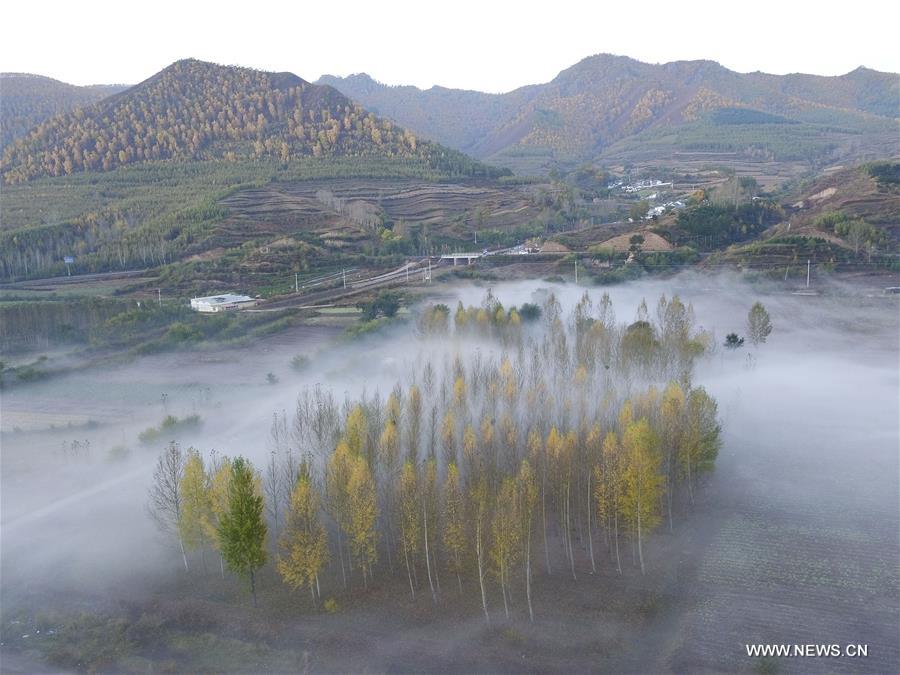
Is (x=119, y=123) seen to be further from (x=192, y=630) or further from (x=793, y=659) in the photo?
(x=793, y=659)

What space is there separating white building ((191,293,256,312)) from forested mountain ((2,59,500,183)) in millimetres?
40050

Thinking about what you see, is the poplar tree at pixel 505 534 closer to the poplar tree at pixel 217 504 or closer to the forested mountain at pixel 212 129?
the poplar tree at pixel 217 504

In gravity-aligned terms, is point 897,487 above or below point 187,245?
below

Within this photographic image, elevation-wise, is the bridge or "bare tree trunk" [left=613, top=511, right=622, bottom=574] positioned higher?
the bridge

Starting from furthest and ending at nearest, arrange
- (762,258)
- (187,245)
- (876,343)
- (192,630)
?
(187,245), (762,258), (876,343), (192,630)

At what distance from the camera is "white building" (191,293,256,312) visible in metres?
44.2

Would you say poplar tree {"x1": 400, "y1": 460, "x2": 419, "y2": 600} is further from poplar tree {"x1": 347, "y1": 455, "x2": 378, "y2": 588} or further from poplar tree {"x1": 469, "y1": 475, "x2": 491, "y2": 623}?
poplar tree {"x1": 469, "y1": 475, "x2": 491, "y2": 623}

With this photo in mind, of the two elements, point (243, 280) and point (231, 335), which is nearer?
point (231, 335)

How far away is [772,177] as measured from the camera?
105938mm

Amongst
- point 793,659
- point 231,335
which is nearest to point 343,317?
point 231,335

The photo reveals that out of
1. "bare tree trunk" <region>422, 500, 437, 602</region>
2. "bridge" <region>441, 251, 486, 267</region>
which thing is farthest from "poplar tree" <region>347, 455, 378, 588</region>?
"bridge" <region>441, 251, 486, 267</region>

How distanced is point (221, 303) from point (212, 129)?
50.9m

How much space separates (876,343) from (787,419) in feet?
43.1

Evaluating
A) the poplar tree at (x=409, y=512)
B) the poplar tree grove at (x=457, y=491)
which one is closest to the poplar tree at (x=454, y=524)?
the poplar tree grove at (x=457, y=491)
